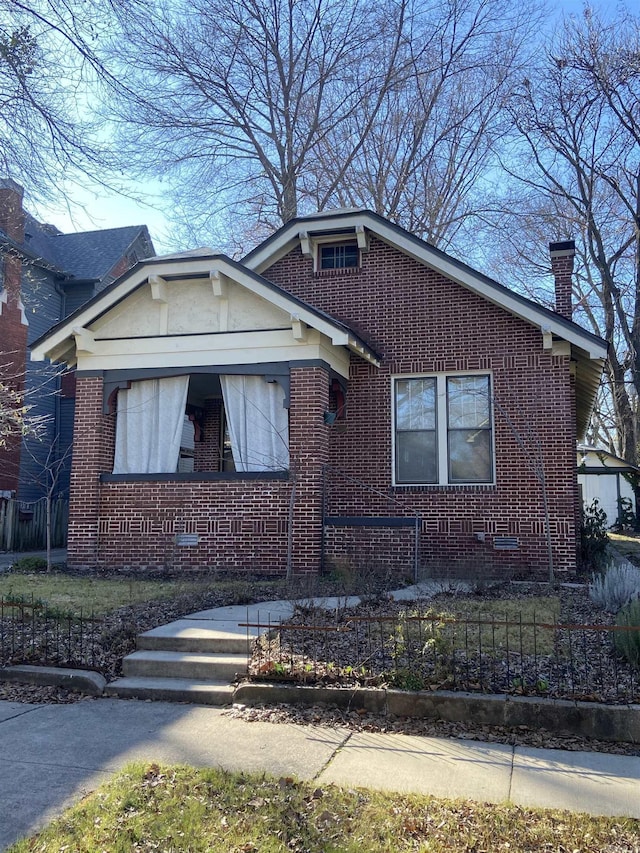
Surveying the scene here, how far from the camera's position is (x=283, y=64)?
22031mm

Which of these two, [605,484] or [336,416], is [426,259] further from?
[605,484]

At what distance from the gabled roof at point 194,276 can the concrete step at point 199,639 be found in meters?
5.60

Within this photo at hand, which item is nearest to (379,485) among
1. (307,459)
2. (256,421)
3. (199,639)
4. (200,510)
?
(307,459)

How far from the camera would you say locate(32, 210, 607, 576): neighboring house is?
38.6ft

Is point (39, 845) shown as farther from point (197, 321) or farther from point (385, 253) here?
point (385, 253)

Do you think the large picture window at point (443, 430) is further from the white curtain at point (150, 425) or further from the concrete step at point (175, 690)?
the concrete step at point (175, 690)

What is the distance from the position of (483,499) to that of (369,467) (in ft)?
6.75

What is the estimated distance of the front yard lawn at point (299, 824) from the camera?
3443 mm

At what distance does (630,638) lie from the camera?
5.83 m

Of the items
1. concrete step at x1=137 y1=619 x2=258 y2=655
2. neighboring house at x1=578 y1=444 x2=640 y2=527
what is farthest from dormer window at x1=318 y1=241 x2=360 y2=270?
neighboring house at x1=578 y1=444 x2=640 y2=527

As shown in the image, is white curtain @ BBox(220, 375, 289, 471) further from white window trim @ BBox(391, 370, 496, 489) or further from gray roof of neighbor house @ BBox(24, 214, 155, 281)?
gray roof of neighbor house @ BBox(24, 214, 155, 281)

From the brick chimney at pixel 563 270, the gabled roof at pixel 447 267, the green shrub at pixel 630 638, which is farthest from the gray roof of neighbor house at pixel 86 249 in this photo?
the green shrub at pixel 630 638

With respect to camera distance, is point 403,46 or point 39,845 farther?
point 403,46

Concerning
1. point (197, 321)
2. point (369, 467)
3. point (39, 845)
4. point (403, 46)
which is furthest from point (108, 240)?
point (39, 845)
